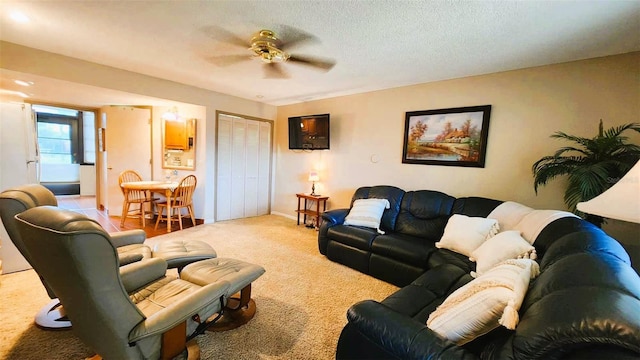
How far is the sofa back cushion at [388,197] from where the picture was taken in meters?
3.28

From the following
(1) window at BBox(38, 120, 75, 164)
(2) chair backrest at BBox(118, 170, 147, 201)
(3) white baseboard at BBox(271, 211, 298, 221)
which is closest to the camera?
(2) chair backrest at BBox(118, 170, 147, 201)

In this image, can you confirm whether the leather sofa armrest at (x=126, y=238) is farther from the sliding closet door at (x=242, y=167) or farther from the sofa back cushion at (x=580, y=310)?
the sofa back cushion at (x=580, y=310)

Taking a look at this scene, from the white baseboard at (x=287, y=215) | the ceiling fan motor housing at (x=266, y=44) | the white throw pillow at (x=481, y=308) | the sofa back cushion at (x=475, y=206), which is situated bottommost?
the white baseboard at (x=287, y=215)

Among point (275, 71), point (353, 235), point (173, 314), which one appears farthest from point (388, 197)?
point (173, 314)

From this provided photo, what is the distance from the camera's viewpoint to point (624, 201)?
1041mm

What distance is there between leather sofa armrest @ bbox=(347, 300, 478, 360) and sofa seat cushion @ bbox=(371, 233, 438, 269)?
135 cm

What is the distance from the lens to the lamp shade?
39.5 inches

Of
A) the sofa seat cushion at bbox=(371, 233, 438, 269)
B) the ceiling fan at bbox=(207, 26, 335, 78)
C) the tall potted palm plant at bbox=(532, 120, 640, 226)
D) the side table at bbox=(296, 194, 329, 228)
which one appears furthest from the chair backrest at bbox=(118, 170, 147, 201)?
the tall potted palm plant at bbox=(532, 120, 640, 226)

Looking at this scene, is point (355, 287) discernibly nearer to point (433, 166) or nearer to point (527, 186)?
point (433, 166)

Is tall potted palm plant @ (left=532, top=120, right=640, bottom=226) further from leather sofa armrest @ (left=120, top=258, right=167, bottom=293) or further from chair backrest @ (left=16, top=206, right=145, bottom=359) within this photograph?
leather sofa armrest @ (left=120, top=258, right=167, bottom=293)

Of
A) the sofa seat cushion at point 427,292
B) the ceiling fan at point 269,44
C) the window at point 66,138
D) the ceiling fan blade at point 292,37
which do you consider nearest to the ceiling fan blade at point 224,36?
the ceiling fan at point 269,44

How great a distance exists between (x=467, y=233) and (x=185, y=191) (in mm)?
Result: 4243

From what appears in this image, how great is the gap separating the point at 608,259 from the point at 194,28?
10.1 ft

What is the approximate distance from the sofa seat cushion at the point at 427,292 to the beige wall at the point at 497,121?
1.58 meters
